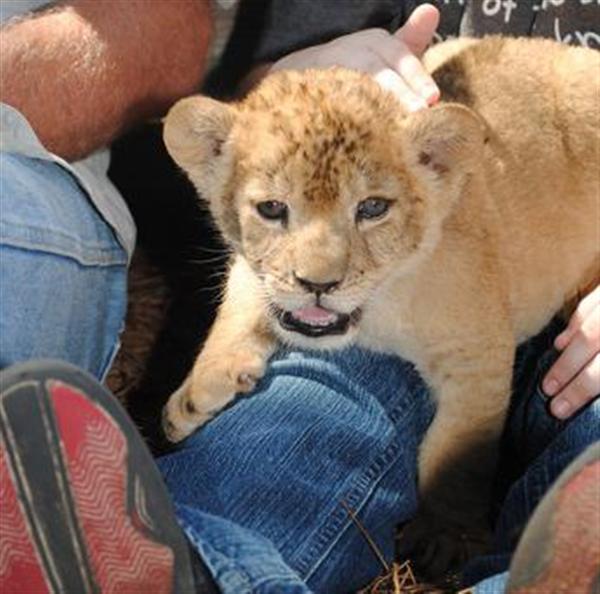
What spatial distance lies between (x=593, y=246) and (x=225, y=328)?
61 cm

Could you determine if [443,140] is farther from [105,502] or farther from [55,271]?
[105,502]

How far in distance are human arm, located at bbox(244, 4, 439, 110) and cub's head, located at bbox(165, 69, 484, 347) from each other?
11 cm

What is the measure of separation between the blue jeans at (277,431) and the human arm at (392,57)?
39 cm

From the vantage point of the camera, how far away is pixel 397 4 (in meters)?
2.35

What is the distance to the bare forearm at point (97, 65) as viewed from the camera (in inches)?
79.1

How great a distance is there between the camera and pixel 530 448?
2.10 m

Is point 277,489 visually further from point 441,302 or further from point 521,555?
point 521,555

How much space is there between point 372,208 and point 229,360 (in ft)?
1.14

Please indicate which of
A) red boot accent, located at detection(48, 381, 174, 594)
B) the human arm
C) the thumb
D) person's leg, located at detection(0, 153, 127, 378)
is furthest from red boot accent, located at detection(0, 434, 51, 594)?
the thumb

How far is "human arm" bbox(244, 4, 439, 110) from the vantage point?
197cm

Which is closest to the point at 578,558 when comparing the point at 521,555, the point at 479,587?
the point at 521,555

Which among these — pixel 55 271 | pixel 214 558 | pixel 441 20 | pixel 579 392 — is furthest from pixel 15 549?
pixel 441 20

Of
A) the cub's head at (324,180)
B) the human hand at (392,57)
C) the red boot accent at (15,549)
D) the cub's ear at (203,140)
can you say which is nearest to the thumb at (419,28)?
the human hand at (392,57)

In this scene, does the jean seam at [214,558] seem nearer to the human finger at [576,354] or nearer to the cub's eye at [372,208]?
the cub's eye at [372,208]
